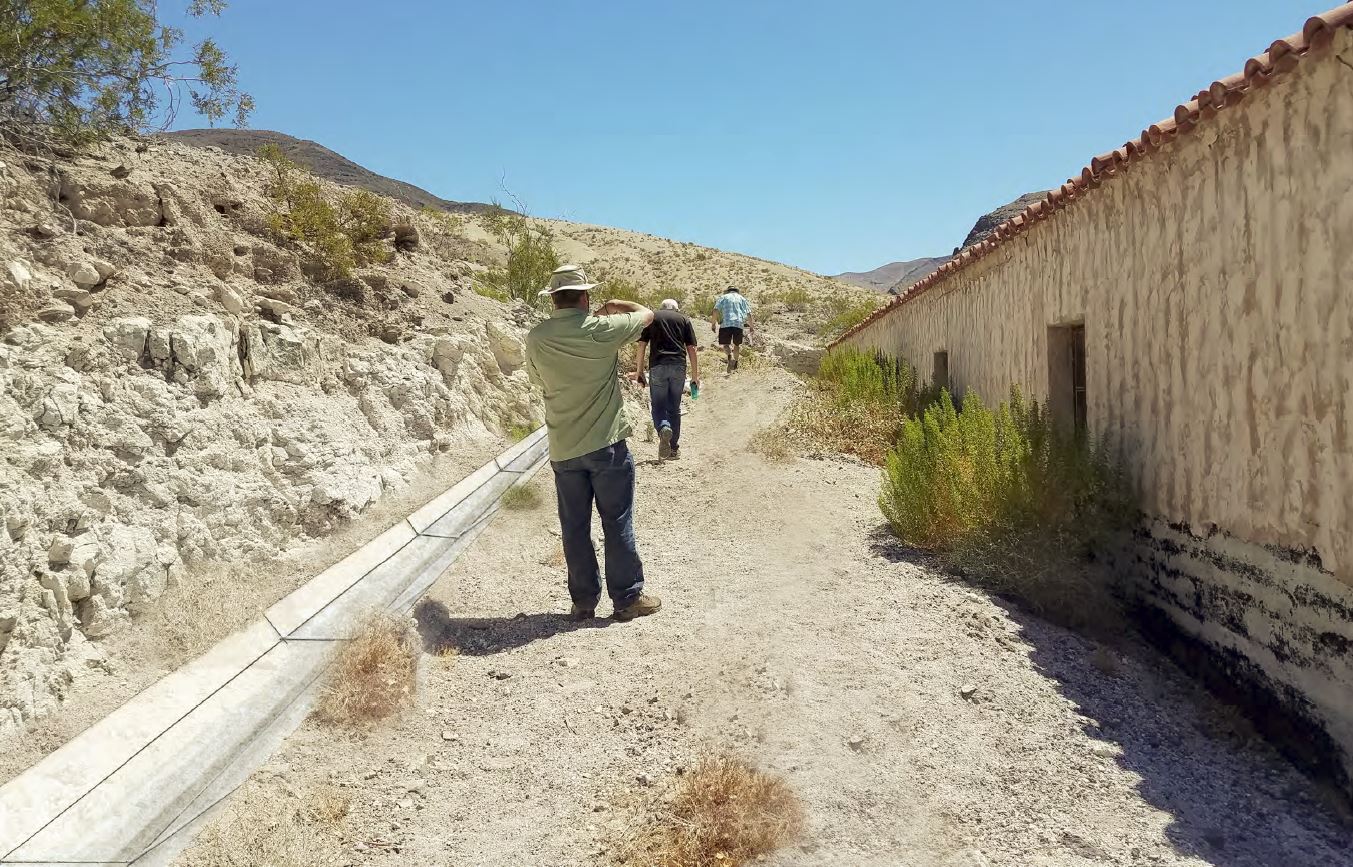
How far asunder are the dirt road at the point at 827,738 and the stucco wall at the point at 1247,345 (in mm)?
658

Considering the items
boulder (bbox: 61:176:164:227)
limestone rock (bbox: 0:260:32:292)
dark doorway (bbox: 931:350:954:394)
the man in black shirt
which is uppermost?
boulder (bbox: 61:176:164:227)

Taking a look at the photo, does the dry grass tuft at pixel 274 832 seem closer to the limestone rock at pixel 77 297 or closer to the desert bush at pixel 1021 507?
the limestone rock at pixel 77 297

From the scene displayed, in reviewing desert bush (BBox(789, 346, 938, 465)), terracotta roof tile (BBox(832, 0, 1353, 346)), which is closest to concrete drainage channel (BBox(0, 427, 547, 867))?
terracotta roof tile (BBox(832, 0, 1353, 346))

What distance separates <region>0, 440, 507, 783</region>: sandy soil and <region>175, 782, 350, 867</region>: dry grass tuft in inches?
29.4

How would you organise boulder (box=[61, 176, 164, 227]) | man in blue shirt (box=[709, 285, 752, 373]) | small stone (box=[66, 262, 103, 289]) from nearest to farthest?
small stone (box=[66, 262, 103, 289]) → boulder (box=[61, 176, 164, 227]) → man in blue shirt (box=[709, 285, 752, 373])

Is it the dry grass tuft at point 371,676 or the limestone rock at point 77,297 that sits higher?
the limestone rock at point 77,297

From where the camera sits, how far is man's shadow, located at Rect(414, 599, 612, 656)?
193 inches

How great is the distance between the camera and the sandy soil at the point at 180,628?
338 cm

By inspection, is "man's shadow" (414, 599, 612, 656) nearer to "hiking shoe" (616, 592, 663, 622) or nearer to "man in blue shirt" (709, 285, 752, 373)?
"hiking shoe" (616, 592, 663, 622)

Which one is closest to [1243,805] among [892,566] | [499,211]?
[892,566]

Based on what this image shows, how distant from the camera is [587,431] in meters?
4.99

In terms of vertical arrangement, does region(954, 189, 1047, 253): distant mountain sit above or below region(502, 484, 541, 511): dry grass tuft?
above

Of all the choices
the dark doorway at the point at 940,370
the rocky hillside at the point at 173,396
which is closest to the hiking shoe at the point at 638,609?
the rocky hillside at the point at 173,396

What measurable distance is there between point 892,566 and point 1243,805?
107 inches
